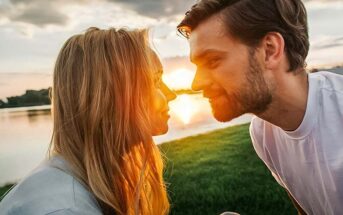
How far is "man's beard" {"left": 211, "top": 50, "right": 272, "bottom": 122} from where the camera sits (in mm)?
3328

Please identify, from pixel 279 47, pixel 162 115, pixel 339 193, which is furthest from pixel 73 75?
pixel 339 193

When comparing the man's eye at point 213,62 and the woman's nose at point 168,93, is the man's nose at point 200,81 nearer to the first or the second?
the man's eye at point 213,62

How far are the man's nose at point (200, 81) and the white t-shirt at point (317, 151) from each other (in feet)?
1.89

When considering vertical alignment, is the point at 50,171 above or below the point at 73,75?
below

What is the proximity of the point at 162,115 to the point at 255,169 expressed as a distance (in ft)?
15.1

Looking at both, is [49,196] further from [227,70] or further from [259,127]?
[259,127]

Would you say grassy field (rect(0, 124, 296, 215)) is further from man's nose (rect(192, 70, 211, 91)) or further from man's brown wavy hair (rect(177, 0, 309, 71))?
man's brown wavy hair (rect(177, 0, 309, 71))

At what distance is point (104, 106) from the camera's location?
92.0 inches

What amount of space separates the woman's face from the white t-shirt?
35.3 inches

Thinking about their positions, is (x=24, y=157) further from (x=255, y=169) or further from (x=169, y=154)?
(x=255, y=169)

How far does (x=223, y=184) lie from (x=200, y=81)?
3.36 m

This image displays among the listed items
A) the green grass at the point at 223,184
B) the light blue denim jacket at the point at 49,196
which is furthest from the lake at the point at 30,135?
the light blue denim jacket at the point at 49,196

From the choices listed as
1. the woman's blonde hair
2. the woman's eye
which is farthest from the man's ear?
the woman's blonde hair

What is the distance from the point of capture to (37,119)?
22.9 m
